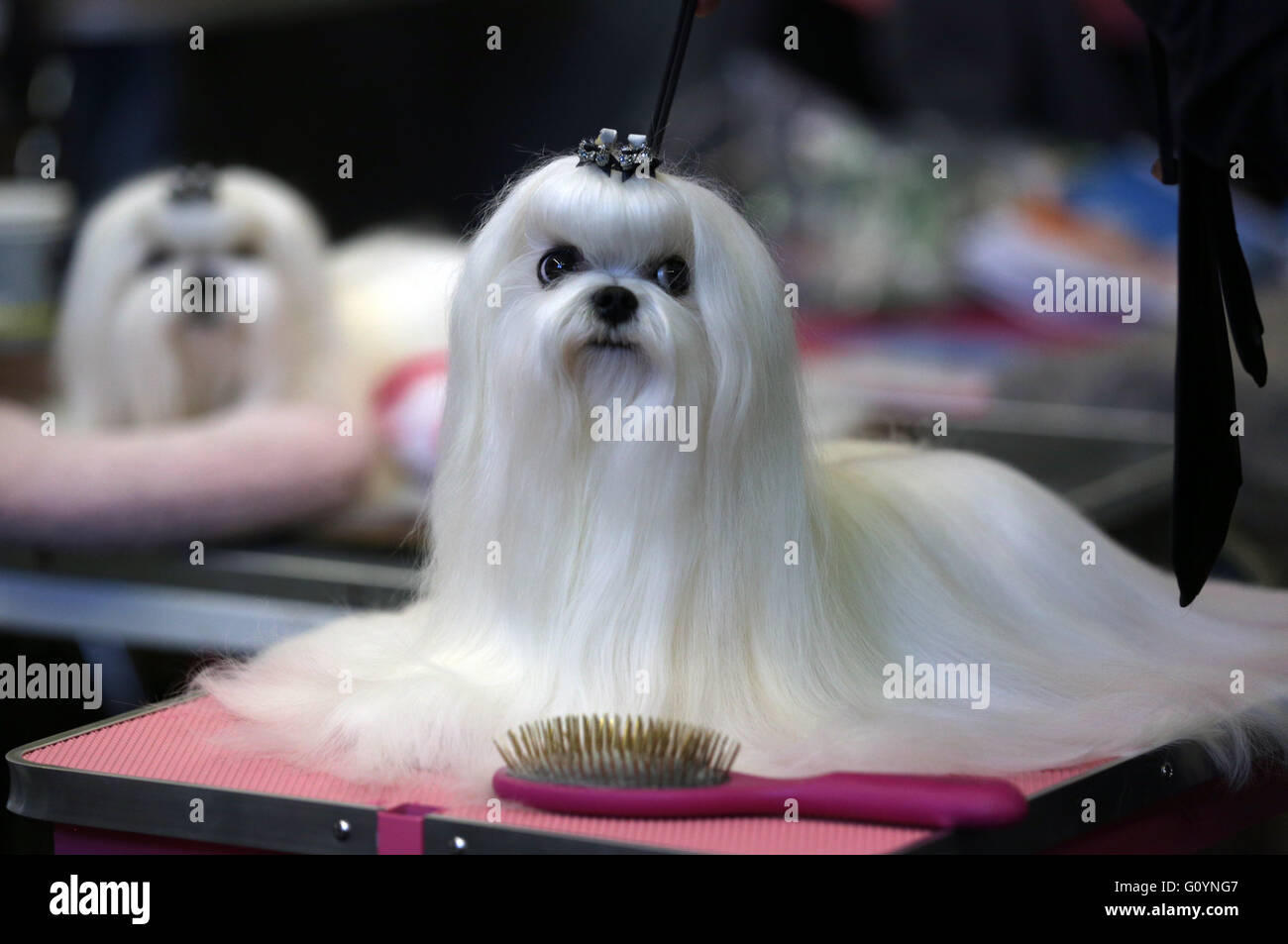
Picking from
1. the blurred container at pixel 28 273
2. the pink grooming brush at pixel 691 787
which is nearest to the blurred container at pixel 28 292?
the blurred container at pixel 28 273

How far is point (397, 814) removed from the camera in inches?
56.0

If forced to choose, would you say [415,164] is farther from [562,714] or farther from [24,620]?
[562,714]

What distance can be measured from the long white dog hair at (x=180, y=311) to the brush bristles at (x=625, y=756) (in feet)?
5.89

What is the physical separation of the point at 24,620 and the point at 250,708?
1.24 meters

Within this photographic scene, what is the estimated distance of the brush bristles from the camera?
4.73 ft

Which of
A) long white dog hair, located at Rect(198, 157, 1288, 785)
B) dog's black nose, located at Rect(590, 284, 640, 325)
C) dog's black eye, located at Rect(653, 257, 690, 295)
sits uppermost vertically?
dog's black eye, located at Rect(653, 257, 690, 295)

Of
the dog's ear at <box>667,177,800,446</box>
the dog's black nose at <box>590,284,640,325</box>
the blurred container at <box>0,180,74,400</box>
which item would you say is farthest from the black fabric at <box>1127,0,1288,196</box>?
the blurred container at <box>0,180,74,400</box>

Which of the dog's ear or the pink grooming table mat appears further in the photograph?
the dog's ear

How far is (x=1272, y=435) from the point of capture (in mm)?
3365

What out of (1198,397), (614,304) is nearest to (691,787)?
(614,304)

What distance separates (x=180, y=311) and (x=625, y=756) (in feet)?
6.20

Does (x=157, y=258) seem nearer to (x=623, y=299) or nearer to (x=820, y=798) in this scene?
(x=623, y=299)

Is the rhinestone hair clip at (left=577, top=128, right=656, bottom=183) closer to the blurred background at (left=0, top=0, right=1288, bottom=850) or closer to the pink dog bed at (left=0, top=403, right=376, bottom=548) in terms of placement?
the blurred background at (left=0, top=0, right=1288, bottom=850)

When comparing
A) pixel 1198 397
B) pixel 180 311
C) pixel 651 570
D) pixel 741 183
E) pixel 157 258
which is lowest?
pixel 651 570
